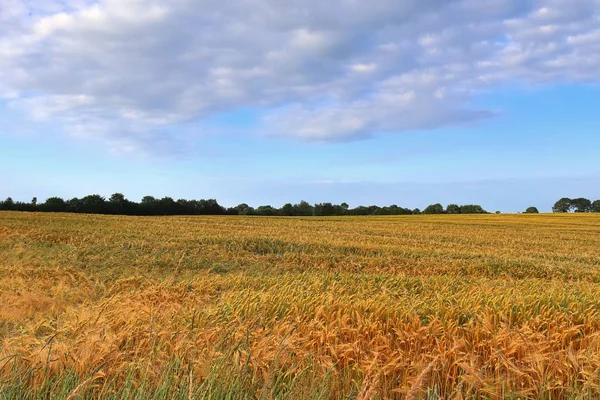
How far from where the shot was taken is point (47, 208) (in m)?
70.5

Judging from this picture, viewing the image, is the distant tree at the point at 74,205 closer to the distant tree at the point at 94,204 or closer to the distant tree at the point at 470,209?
the distant tree at the point at 94,204

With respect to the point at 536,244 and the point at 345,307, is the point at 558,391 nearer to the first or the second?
the point at 345,307

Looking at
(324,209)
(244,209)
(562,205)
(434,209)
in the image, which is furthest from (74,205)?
(562,205)

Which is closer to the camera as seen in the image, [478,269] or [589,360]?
[589,360]

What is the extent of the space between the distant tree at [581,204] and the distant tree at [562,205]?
1.06 metres

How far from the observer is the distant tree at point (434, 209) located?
98.2 metres

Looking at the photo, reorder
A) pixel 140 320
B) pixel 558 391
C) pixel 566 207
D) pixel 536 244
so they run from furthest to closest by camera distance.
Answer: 1. pixel 566 207
2. pixel 536 244
3. pixel 140 320
4. pixel 558 391

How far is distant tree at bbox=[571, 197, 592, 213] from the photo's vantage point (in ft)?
370

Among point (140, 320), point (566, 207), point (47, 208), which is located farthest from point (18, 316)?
point (566, 207)

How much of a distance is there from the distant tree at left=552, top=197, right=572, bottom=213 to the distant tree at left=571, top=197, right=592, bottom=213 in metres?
1.06

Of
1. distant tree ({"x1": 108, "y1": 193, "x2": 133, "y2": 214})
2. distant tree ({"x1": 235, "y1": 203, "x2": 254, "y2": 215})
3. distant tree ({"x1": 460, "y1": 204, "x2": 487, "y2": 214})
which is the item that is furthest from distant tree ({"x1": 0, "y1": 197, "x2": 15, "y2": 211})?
distant tree ({"x1": 460, "y1": 204, "x2": 487, "y2": 214})

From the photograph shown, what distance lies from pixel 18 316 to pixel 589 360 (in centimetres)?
804

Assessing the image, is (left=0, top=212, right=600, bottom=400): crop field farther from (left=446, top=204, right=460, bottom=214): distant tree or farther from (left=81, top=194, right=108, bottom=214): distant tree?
(left=446, top=204, right=460, bottom=214): distant tree

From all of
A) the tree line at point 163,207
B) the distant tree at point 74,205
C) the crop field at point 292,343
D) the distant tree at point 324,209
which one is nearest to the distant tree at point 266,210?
the tree line at point 163,207
